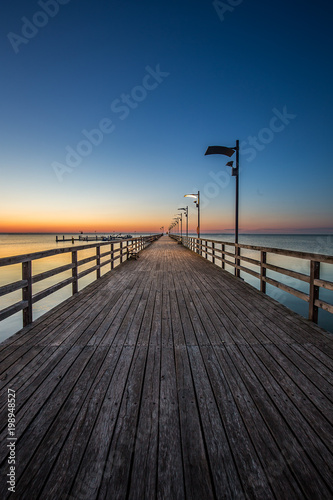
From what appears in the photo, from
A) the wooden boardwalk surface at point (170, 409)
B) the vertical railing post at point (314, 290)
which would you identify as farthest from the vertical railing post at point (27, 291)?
the vertical railing post at point (314, 290)

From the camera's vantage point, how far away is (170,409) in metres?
1.76

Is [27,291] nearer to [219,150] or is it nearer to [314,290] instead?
[314,290]

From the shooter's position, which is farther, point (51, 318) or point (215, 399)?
point (51, 318)

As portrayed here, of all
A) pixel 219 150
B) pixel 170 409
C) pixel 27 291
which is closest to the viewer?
pixel 170 409

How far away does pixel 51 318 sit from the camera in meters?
3.62

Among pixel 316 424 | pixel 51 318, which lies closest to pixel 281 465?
pixel 316 424

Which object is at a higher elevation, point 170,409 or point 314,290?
point 314,290

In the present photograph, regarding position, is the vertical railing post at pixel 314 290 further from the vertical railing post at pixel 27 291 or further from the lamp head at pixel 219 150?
the lamp head at pixel 219 150

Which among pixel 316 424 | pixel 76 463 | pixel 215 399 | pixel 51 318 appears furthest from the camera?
pixel 51 318

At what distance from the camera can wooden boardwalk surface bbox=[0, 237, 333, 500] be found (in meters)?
1.26

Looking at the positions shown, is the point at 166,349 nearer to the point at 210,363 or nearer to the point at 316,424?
the point at 210,363

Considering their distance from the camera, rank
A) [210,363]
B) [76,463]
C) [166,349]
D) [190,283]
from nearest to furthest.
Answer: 1. [76,463]
2. [210,363]
3. [166,349]
4. [190,283]

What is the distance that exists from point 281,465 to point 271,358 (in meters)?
1.24

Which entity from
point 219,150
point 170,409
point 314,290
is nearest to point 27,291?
point 170,409
